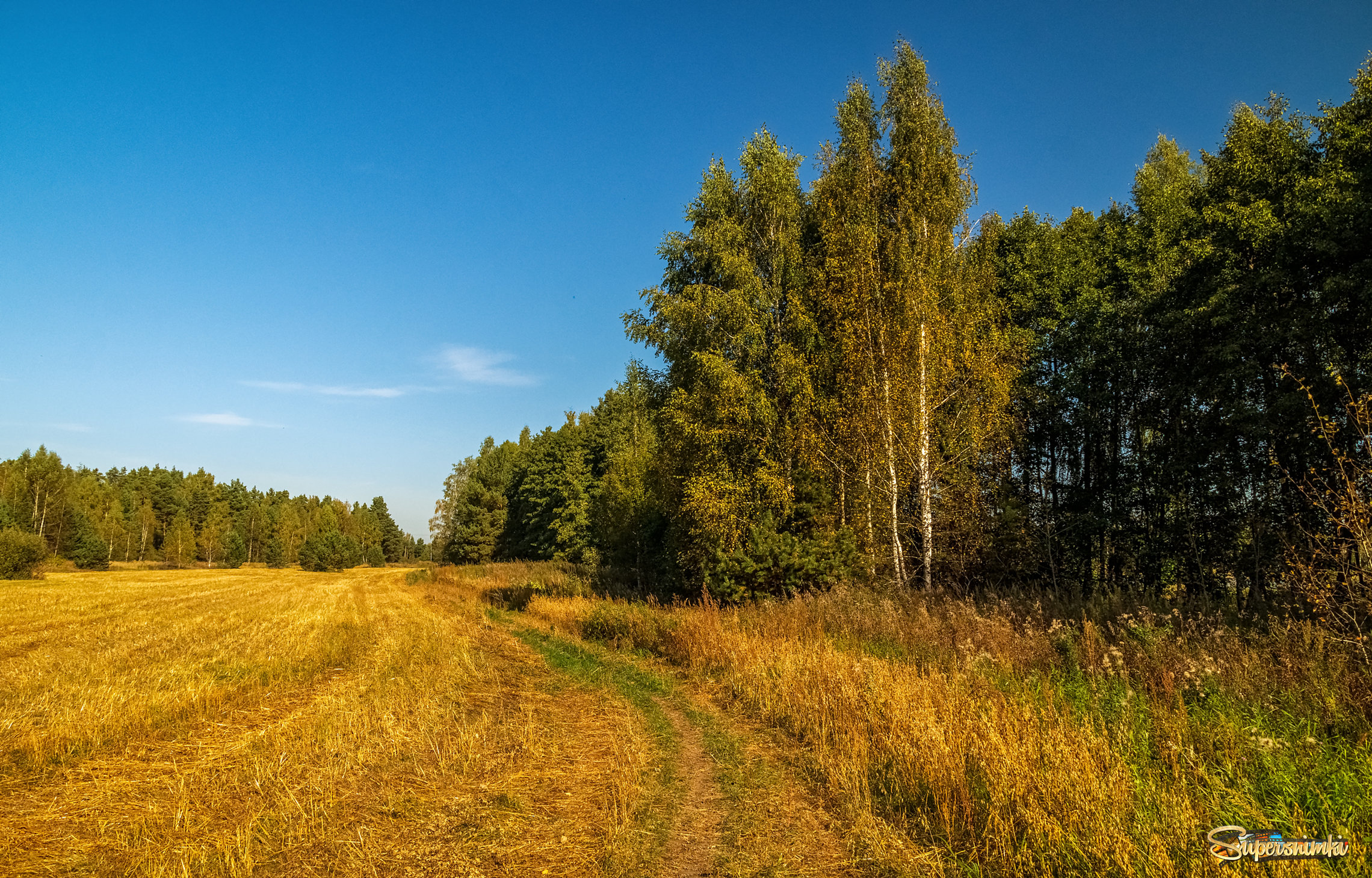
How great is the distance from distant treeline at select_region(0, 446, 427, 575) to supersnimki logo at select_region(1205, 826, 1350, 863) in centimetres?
5888

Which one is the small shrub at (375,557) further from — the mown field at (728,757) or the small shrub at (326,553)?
the mown field at (728,757)

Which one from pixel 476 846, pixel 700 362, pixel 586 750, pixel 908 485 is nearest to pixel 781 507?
pixel 908 485

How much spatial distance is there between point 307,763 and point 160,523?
385 ft

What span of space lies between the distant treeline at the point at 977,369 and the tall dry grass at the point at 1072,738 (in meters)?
4.70

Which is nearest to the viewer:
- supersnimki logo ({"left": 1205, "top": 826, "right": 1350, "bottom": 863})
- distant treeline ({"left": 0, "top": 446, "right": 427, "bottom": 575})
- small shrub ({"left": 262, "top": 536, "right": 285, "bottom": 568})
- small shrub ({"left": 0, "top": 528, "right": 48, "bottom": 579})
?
supersnimki logo ({"left": 1205, "top": 826, "right": 1350, "bottom": 863})

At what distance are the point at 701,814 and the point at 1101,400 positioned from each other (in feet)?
71.3

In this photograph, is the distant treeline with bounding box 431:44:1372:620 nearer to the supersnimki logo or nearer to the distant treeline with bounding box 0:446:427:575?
the supersnimki logo

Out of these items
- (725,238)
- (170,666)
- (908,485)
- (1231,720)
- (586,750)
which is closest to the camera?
(1231,720)

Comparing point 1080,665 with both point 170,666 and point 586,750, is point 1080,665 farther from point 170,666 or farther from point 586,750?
point 170,666

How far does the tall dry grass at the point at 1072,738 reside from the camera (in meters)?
4.06

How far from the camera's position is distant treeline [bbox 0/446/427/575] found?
64.5 metres

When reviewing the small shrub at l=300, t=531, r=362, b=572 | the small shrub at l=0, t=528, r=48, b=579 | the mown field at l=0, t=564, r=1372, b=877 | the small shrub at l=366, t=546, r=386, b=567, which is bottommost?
the small shrub at l=366, t=546, r=386, b=567

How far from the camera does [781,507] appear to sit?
16.9 meters

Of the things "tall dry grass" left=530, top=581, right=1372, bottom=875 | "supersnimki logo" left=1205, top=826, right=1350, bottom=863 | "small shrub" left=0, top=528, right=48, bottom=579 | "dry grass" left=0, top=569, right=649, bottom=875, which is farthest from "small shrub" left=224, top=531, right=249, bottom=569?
"supersnimki logo" left=1205, top=826, right=1350, bottom=863
